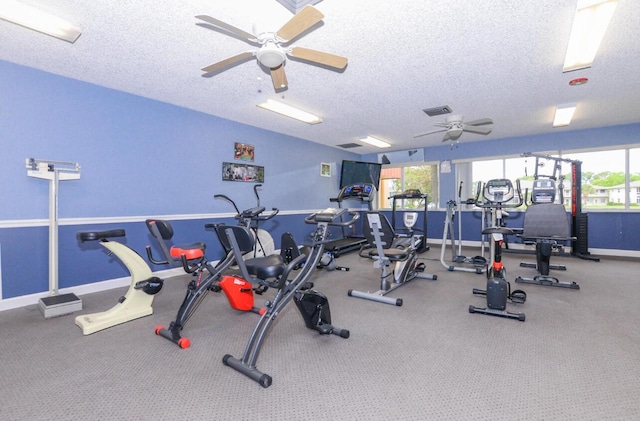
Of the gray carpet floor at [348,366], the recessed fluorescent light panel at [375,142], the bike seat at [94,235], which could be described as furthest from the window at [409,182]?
the bike seat at [94,235]

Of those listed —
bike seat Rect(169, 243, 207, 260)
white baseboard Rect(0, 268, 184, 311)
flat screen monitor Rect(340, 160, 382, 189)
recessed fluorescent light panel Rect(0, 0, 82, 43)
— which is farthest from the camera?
flat screen monitor Rect(340, 160, 382, 189)

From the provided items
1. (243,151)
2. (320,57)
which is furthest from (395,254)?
(243,151)

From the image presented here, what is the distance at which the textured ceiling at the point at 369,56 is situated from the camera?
7.65 feet

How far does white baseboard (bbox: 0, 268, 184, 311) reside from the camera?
10.4ft

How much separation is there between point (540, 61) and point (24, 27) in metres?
5.00

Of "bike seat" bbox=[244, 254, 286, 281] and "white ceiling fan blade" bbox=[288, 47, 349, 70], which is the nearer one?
"bike seat" bbox=[244, 254, 286, 281]

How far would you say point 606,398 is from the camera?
67.1 inches

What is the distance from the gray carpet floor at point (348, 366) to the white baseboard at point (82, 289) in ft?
0.48

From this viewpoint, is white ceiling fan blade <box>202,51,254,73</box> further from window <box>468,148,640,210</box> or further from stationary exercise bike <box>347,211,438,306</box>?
window <box>468,148,640,210</box>

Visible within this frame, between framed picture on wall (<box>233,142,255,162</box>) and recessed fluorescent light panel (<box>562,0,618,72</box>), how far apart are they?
15.6 ft

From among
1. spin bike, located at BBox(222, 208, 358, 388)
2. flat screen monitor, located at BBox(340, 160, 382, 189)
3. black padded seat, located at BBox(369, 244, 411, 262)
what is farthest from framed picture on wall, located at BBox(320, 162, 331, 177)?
spin bike, located at BBox(222, 208, 358, 388)

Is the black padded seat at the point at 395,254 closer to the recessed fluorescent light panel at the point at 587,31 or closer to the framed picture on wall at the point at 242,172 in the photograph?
the recessed fluorescent light panel at the point at 587,31

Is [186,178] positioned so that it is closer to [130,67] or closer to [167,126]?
[167,126]

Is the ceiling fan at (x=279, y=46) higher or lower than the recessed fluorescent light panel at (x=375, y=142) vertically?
lower
